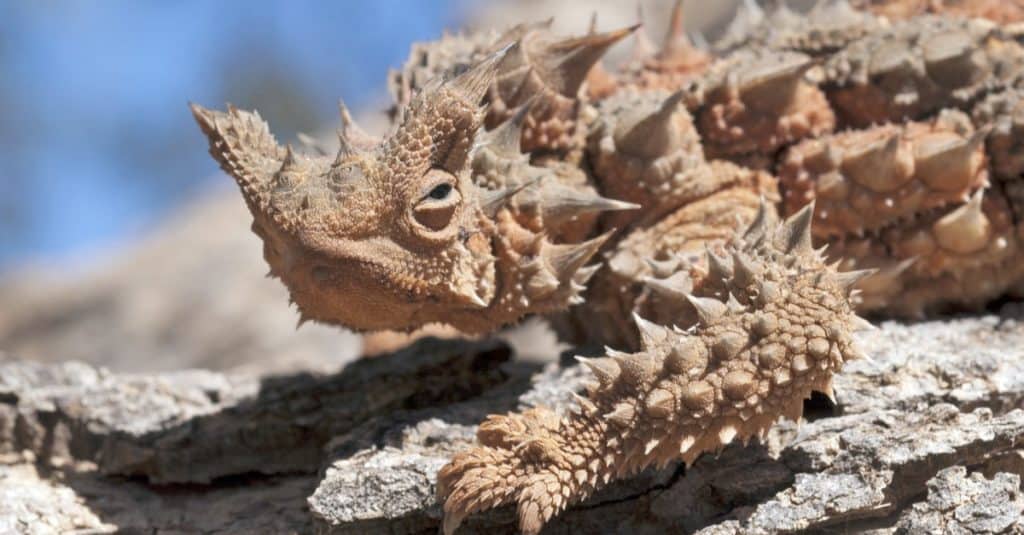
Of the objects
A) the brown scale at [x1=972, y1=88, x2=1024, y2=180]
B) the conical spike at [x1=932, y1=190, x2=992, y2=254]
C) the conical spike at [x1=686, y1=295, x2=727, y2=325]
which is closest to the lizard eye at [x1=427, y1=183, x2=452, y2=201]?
the conical spike at [x1=686, y1=295, x2=727, y2=325]

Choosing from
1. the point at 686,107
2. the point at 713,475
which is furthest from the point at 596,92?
the point at 713,475

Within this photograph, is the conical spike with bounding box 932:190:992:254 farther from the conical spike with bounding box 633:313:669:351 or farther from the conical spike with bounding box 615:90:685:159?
the conical spike with bounding box 633:313:669:351

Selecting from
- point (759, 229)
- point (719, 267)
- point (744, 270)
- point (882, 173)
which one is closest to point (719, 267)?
point (719, 267)

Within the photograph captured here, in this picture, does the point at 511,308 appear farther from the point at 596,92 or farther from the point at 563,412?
the point at 596,92

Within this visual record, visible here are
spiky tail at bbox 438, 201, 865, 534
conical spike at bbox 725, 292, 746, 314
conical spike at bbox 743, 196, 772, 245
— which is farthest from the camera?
conical spike at bbox 743, 196, 772, 245

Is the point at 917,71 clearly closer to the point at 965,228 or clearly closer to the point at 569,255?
the point at 965,228
